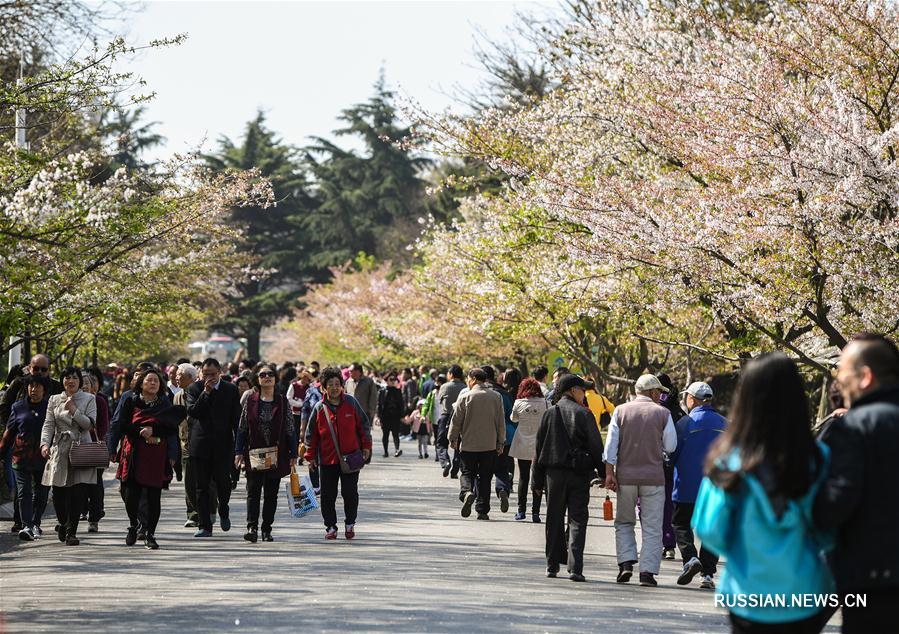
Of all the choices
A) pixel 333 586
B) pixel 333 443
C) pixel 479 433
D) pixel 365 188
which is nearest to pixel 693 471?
pixel 333 586

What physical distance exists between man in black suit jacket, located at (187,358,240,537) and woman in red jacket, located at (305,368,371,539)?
2.81 feet

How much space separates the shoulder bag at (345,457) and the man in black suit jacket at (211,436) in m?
1.02

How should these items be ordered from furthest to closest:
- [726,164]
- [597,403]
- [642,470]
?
[597,403] < [726,164] < [642,470]

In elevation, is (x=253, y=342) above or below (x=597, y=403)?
above

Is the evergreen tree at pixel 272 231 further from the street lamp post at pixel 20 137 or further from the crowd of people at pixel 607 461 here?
the crowd of people at pixel 607 461

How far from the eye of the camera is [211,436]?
1402cm

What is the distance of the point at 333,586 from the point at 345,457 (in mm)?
3550

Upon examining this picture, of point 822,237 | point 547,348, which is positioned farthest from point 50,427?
point 547,348

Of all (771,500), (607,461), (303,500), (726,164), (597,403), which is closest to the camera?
(771,500)

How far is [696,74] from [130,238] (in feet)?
24.3

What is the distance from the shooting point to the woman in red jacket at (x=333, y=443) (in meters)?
13.8

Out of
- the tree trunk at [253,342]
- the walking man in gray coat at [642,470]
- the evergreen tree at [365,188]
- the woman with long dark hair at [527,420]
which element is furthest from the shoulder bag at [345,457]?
the tree trunk at [253,342]

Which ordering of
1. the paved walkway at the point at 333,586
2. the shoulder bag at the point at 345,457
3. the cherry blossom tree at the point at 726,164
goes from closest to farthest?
the paved walkway at the point at 333,586 → the shoulder bag at the point at 345,457 → the cherry blossom tree at the point at 726,164

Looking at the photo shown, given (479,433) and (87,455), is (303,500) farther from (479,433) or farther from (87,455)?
(479,433)
